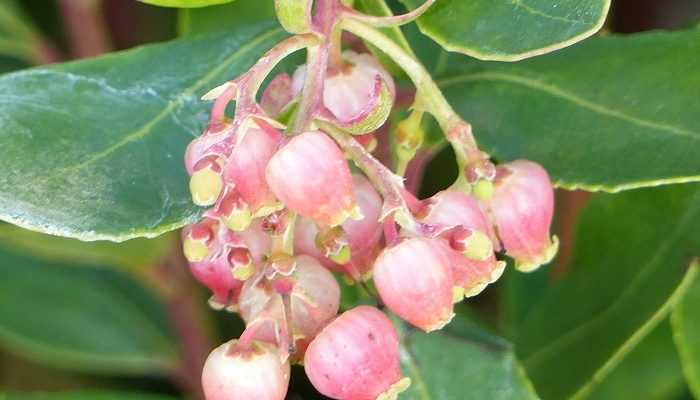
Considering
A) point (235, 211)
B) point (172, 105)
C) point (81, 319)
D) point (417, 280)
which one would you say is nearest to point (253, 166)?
point (235, 211)

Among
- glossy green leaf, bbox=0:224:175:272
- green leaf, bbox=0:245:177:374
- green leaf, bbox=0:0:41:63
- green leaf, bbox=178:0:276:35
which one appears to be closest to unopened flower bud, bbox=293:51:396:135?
green leaf, bbox=178:0:276:35

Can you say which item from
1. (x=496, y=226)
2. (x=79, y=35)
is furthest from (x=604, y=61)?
(x=79, y=35)

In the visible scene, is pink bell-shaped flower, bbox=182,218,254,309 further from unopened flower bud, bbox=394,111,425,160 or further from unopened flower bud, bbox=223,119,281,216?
unopened flower bud, bbox=394,111,425,160

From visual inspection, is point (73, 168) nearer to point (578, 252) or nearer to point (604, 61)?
point (604, 61)

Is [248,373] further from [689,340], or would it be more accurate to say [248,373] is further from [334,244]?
[689,340]

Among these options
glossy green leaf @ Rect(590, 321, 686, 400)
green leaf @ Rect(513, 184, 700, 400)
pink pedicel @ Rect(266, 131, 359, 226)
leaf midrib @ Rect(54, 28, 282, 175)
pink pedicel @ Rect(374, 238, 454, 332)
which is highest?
leaf midrib @ Rect(54, 28, 282, 175)

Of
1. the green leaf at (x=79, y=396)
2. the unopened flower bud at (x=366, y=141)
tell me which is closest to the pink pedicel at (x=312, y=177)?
the unopened flower bud at (x=366, y=141)
